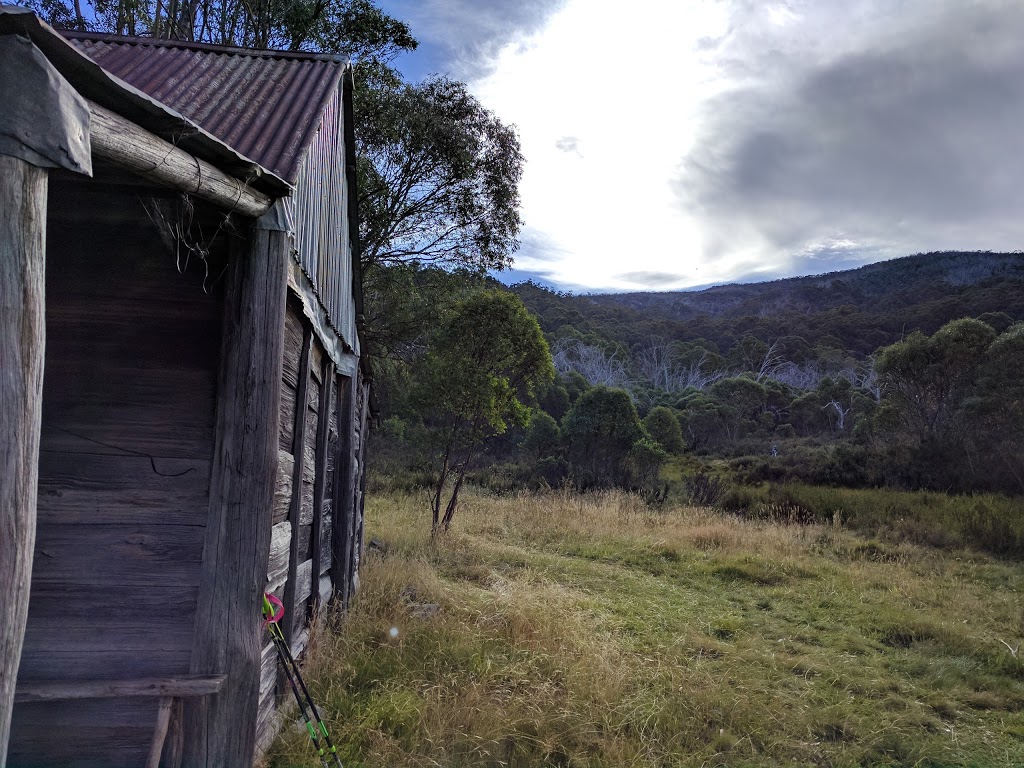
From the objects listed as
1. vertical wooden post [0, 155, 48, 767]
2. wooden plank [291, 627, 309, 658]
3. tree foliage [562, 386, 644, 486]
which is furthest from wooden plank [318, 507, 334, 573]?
tree foliage [562, 386, 644, 486]

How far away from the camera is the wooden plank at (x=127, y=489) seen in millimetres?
3170

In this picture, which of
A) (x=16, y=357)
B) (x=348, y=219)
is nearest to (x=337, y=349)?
(x=348, y=219)

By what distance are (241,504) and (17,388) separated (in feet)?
4.65

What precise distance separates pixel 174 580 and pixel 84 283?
1.57m

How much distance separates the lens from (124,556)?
317cm

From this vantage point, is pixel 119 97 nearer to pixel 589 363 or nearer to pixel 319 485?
pixel 319 485

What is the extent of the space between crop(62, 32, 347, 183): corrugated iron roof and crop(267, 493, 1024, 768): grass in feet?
10.7

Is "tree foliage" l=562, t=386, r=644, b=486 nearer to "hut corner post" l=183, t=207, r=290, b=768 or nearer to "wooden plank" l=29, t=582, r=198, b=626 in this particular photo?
"wooden plank" l=29, t=582, r=198, b=626

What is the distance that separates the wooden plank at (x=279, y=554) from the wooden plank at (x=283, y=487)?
0.17 ft

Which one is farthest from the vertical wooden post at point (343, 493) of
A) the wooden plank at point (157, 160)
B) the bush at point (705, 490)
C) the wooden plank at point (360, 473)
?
the bush at point (705, 490)

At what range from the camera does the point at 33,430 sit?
1610mm

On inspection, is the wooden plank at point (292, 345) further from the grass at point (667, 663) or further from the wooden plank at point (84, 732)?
the grass at point (667, 663)

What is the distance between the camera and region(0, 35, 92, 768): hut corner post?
1528 millimetres

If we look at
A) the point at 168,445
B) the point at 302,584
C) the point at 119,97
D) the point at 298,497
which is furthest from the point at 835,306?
the point at 119,97
